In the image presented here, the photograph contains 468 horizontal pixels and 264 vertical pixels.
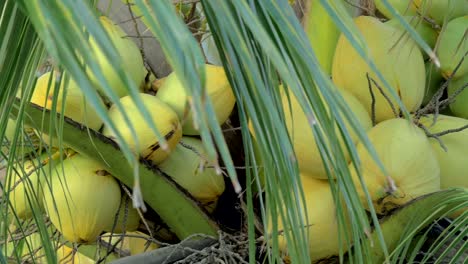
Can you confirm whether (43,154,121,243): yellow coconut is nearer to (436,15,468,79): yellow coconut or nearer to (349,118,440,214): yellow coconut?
(349,118,440,214): yellow coconut

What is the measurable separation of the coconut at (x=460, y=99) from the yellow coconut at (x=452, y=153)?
0.25 ft

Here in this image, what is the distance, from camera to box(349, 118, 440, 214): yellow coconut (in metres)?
0.80

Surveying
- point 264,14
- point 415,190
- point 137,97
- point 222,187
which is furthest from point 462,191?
point 137,97

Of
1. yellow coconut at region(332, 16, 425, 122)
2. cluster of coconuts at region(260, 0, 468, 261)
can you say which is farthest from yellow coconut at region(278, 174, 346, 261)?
yellow coconut at region(332, 16, 425, 122)

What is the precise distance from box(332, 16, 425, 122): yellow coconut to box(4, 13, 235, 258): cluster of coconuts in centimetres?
14

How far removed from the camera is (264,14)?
36 centimetres

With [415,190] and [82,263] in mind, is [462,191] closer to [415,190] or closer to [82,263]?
[415,190]

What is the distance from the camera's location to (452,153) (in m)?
0.87

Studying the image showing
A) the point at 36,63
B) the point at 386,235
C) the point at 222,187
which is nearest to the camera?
the point at 36,63

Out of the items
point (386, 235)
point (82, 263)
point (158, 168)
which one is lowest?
point (82, 263)

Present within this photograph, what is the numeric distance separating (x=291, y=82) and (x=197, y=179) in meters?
0.63

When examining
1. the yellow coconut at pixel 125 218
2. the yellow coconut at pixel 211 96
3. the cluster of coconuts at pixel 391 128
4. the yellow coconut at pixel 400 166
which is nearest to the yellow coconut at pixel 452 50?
the cluster of coconuts at pixel 391 128

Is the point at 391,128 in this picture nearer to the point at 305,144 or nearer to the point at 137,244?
the point at 305,144

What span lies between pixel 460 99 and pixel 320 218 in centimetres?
26
